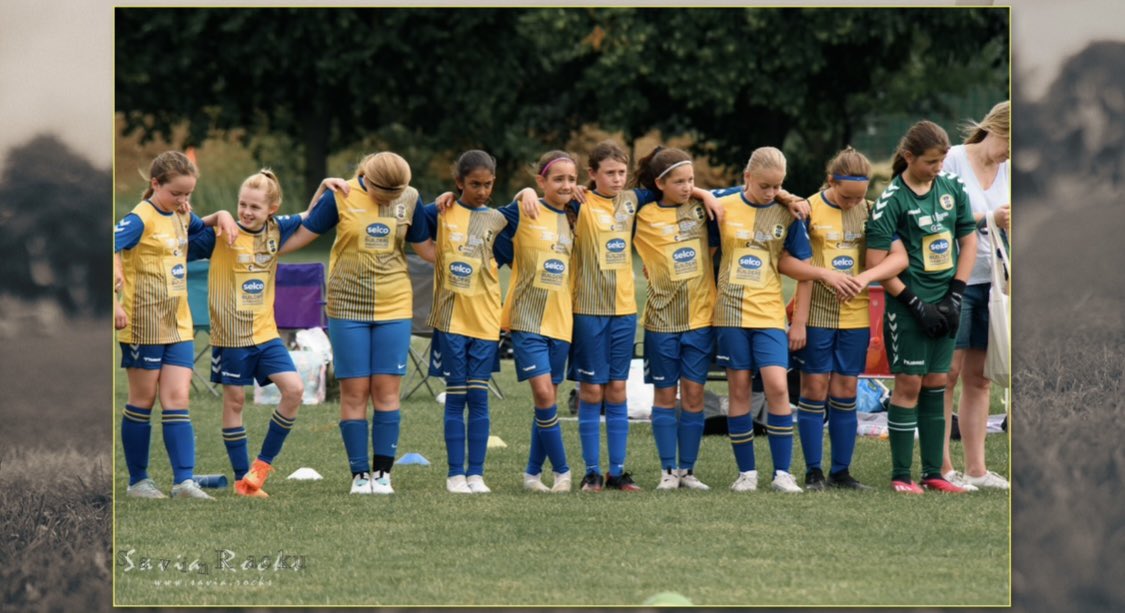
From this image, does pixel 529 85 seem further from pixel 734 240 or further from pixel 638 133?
pixel 734 240

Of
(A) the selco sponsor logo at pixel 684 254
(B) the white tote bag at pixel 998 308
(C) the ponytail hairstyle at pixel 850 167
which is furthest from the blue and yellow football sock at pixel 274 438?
(B) the white tote bag at pixel 998 308

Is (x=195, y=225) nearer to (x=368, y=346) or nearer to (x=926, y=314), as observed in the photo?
(x=368, y=346)

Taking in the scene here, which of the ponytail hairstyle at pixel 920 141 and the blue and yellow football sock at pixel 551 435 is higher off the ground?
the ponytail hairstyle at pixel 920 141

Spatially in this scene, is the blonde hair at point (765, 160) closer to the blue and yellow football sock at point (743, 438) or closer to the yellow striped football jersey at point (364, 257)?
the blue and yellow football sock at point (743, 438)

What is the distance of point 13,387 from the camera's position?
5.22 metres

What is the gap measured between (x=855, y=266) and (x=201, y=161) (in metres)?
2.65

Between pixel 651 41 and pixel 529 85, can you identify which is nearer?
pixel 651 41

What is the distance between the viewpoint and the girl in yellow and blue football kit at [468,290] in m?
6.80

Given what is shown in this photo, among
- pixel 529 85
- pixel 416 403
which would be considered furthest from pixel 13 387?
pixel 416 403

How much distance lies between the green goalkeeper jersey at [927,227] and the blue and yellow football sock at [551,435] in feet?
4.52

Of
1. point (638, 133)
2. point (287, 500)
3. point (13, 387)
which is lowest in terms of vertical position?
point (287, 500)

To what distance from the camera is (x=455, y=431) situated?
22.8 ft

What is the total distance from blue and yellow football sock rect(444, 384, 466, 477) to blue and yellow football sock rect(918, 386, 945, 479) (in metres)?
1.75

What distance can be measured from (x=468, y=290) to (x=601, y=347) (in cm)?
57
